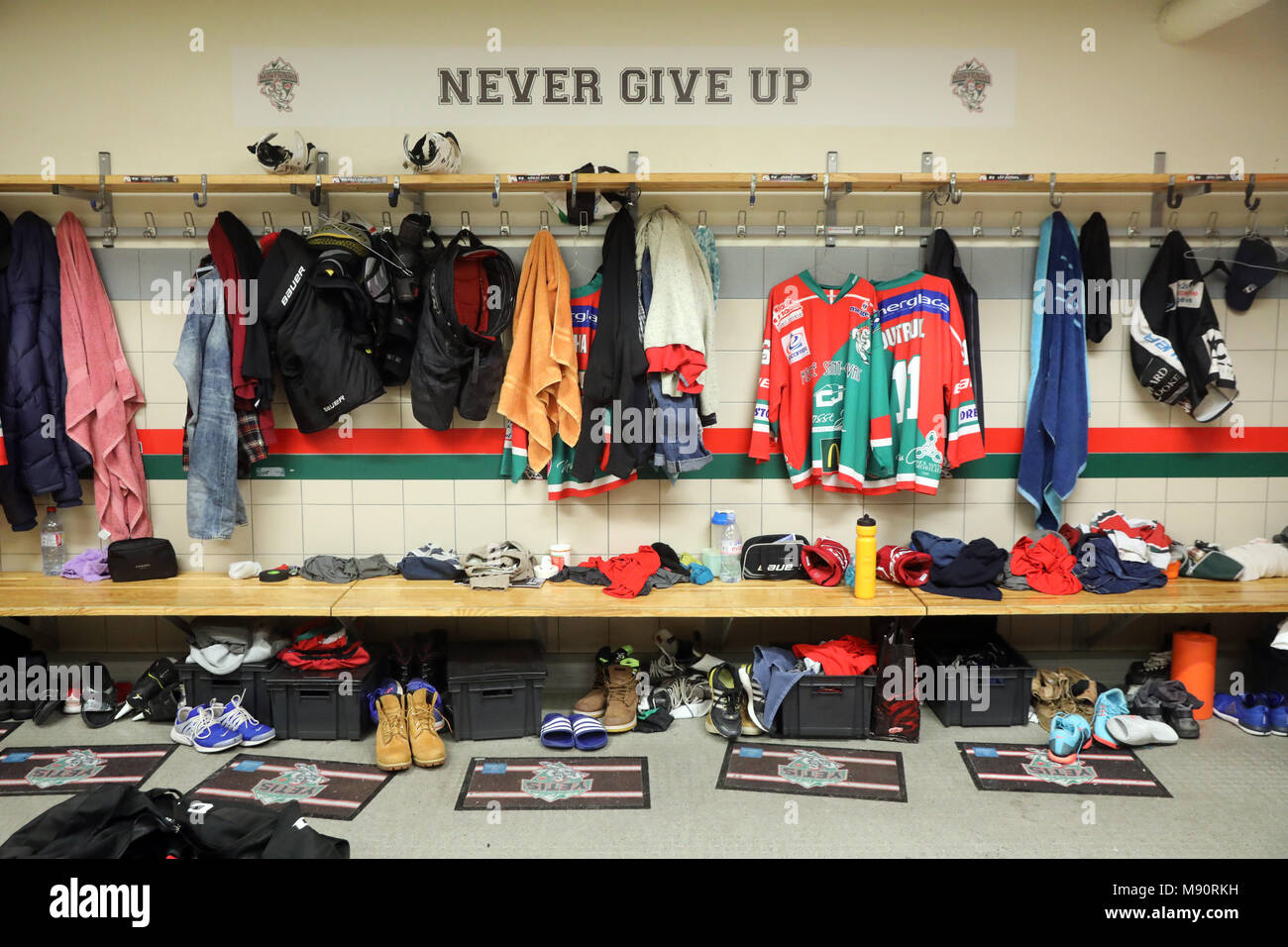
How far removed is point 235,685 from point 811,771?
2155 mm

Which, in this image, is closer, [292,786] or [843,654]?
[292,786]

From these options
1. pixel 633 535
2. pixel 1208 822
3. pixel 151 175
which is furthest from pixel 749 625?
pixel 151 175

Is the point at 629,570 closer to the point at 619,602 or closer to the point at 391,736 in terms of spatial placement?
the point at 619,602

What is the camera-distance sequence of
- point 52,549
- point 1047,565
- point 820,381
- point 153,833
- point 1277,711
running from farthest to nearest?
point 52,549, point 820,381, point 1047,565, point 1277,711, point 153,833

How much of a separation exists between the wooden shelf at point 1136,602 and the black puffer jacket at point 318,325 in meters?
2.32

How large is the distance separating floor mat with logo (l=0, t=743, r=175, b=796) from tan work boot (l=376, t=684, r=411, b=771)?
2.54 ft

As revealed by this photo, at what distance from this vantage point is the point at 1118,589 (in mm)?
3361

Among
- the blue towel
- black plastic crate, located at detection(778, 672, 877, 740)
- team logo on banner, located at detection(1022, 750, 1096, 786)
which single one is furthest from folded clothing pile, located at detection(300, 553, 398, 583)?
the blue towel

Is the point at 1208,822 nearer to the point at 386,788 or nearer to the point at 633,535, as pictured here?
the point at 633,535

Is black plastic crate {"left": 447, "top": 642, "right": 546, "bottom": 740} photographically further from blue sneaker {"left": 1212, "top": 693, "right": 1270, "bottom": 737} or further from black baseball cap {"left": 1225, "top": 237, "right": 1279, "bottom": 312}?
black baseball cap {"left": 1225, "top": 237, "right": 1279, "bottom": 312}

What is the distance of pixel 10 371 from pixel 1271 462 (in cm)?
510

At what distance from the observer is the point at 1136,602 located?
3.26 m

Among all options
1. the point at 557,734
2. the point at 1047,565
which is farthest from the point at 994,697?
the point at 557,734

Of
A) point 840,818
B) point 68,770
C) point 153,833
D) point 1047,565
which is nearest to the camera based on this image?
point 153,833
